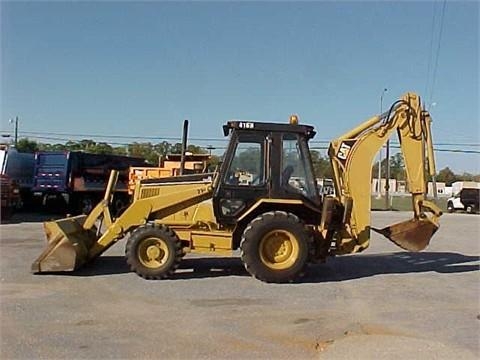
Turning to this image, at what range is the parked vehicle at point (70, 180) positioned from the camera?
24859 millimetres

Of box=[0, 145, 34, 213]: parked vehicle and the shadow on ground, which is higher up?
box=[0, 145, 34, 213]: parked vehicle

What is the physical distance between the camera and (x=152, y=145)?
69.2 meters

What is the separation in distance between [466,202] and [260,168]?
1493 inches

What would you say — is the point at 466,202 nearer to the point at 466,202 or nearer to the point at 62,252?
the point at 466,202

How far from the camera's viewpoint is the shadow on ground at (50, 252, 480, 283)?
1106 centimetres

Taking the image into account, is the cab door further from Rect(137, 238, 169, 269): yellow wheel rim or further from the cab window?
Rect(137, 238, 169, 269): yellow wheel rim

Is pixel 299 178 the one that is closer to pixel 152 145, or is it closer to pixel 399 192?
pixel 152 145

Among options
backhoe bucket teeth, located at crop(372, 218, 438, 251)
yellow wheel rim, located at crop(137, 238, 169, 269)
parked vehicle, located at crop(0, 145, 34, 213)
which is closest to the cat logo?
backhoe bucket teeth, located at crop(372, 218, 438, 251)

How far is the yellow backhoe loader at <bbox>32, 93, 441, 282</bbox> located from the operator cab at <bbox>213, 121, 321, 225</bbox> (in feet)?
0.05

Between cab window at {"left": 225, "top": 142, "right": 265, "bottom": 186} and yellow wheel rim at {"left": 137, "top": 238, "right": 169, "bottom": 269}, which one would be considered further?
cab window at {"left": 225, "top": 142, "right": 265, "bottom": 186}

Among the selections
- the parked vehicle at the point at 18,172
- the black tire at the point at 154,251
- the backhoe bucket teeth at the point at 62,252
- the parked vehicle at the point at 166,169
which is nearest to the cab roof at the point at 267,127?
the black tire at the point at 154,251

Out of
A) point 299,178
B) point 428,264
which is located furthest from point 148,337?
point 428,264

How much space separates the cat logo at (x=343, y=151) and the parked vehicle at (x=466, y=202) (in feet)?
119

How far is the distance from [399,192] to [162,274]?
73888 millimetres
